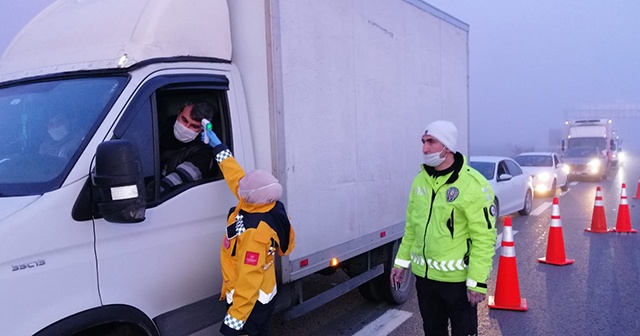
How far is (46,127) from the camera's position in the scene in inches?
114

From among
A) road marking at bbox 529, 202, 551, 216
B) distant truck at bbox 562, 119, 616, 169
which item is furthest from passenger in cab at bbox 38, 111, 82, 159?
distant truck at bbox 562, 119, 616, 169

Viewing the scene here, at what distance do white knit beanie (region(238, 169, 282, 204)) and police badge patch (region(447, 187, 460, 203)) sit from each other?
3.73 ft

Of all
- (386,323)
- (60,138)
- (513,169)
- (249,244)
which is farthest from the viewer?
(513,169)

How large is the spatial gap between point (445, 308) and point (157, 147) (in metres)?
2.24

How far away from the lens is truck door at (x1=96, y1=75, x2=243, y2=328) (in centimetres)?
282

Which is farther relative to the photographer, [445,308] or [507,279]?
[507,279]

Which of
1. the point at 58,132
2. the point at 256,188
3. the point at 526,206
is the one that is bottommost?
the point at 526,206

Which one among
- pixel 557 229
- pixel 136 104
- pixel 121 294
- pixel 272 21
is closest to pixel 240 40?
pixel 272 21

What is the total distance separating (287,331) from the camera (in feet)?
17.5

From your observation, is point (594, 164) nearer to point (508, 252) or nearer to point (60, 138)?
point (508, 252)

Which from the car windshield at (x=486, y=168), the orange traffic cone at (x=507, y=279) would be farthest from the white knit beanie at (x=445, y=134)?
the car windshield at (x=486, y=168)

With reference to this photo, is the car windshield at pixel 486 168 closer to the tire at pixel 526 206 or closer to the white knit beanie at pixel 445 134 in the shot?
the tire at pixel 526 206

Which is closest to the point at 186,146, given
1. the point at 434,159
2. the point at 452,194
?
the point at 434,159

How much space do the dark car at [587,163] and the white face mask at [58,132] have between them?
23.6m
